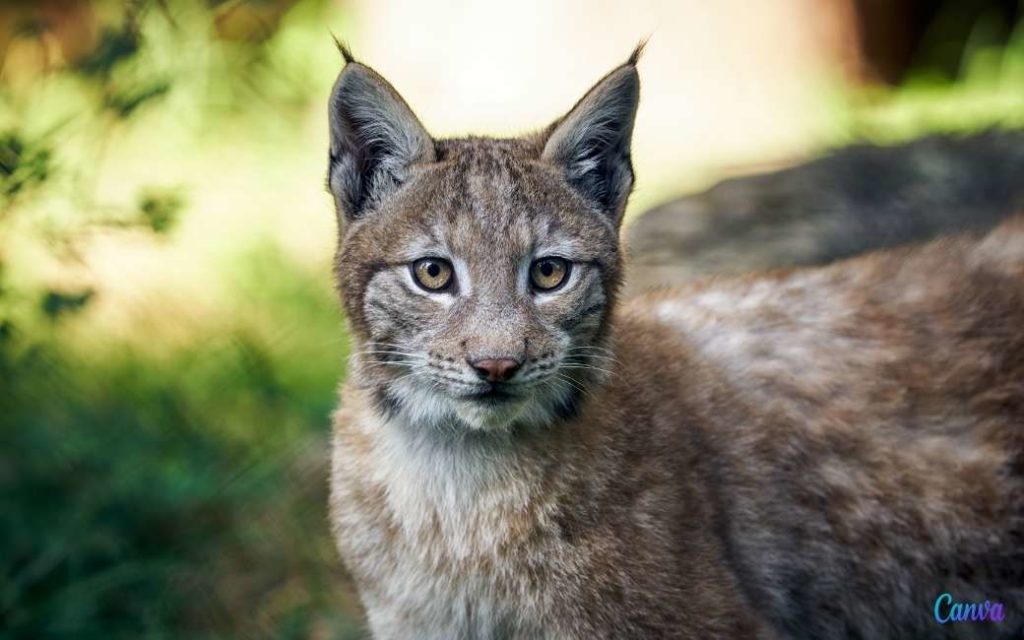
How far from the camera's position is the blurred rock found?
719 cm

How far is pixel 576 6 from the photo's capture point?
12.3 meters

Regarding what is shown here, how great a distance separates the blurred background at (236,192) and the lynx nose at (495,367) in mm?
938

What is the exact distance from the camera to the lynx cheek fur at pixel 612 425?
4.15 metres

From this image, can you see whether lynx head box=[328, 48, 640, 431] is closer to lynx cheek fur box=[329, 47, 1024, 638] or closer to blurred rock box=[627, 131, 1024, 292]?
lynx cheek fur box=[329, 47, 1024, 638]

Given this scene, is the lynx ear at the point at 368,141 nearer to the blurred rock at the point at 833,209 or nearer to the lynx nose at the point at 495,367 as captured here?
the lynx nose at the point at 495,367

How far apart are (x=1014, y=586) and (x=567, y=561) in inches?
71.7

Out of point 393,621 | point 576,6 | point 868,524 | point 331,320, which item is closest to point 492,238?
point 393,621

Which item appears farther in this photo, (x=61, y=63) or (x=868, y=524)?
(x=61, y=63)

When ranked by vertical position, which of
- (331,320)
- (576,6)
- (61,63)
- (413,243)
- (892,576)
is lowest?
(892,576)

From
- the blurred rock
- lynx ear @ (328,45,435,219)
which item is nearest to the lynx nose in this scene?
lynx ear @ (328,45,435,219)

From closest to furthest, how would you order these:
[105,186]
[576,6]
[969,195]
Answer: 1. [969,195]
2. [105,186]
3. [576,6]

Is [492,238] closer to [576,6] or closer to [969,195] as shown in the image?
[969,195]

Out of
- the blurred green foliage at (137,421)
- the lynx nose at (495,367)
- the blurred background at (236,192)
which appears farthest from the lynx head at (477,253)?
the blurred green foliage at (137,421)

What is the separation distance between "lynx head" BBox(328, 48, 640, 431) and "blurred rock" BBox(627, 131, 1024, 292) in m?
2.56
